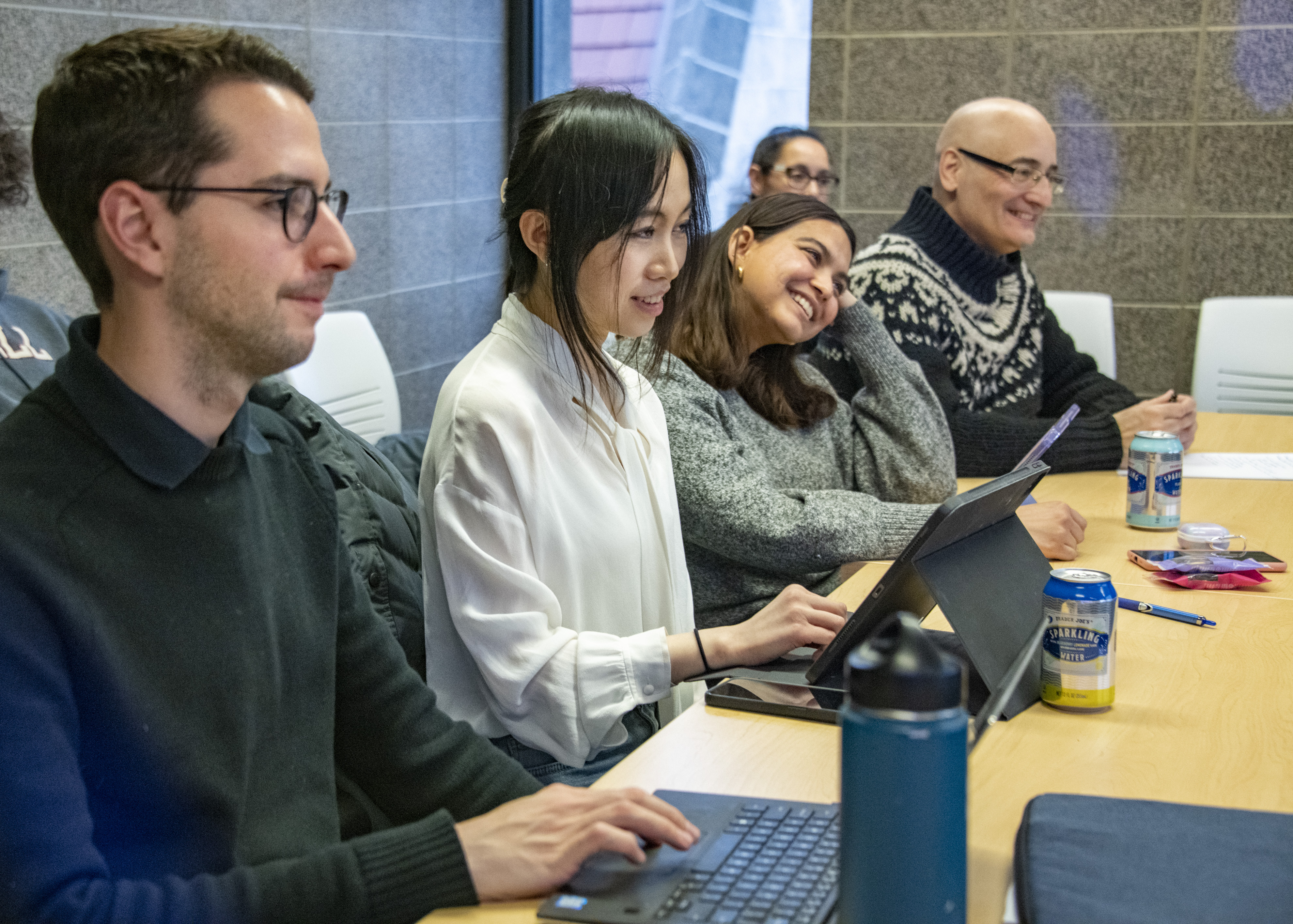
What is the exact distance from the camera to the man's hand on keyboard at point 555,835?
2.79ft

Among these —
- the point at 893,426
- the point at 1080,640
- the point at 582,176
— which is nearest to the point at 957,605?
the point at 1080,640

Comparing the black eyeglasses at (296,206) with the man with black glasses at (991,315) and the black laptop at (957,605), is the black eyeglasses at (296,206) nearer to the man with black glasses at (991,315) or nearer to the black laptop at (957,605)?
the black laptop at (957,605)

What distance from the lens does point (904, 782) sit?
663 millimetres

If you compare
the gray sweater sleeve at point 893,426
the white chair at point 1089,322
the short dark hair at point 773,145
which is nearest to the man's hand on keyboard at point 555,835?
the gray sweater sleeve at point 893,426

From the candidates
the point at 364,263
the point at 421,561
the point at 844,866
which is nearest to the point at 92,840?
the point at 844,866

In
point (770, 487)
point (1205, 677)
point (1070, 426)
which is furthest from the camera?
point (1070, 426)

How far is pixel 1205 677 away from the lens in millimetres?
1300

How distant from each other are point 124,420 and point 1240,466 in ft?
7.04

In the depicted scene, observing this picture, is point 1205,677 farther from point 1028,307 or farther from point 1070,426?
point 1028,307

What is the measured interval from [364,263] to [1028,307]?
6.36 feet

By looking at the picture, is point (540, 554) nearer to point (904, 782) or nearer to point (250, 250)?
point (250, 250)

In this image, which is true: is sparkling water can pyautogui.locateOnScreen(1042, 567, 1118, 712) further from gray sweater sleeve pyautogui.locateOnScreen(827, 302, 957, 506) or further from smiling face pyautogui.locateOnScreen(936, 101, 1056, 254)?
smiling face pyautogui.locateOnScreen(936, 101, 1056, 254)

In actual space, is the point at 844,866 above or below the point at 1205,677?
above

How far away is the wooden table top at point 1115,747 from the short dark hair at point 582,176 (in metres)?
0.53
